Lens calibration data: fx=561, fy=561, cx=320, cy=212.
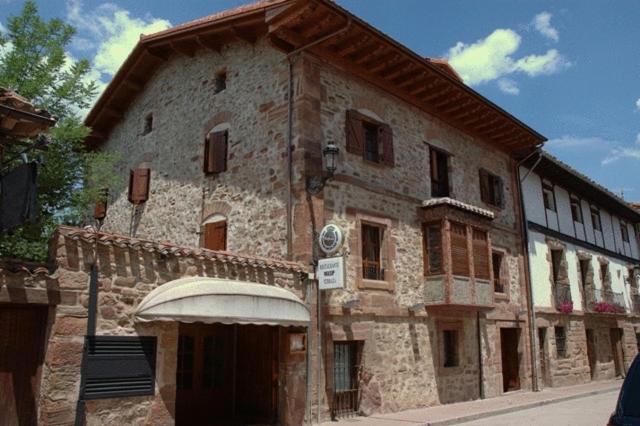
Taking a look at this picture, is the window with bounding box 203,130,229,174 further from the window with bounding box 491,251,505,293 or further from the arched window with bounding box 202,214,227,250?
the window with bounding box 491,251,505,293

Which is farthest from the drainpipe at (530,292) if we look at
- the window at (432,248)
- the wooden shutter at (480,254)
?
the window at (432,248)

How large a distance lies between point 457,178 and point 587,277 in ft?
32.5

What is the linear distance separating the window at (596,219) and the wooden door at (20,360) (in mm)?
22738

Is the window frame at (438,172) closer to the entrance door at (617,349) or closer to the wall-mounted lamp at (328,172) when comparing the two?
the wall-mounted lamp at (328,172)

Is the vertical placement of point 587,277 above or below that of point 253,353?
above

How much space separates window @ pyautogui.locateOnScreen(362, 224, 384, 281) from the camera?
12547mm

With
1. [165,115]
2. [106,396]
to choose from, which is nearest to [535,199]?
[165,115]

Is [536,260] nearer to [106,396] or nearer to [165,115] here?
[165,115]

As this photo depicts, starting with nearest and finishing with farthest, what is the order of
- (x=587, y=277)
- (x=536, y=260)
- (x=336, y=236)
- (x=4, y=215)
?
1. (x=4, y=215)
2. (x=336, y=236)
3. (x=536, y=260)
4. (x=587, y=277)

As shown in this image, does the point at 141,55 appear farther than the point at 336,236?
Yes

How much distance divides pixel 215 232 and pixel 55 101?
5029mm

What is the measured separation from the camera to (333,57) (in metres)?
12.7

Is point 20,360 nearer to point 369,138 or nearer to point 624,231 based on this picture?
point 369,138

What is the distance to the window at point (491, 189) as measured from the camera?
1706 centimetres
